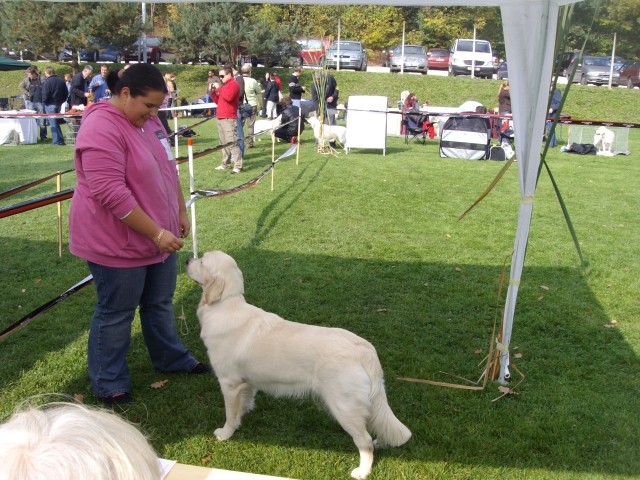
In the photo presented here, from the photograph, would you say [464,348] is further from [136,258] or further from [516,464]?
[136,258]

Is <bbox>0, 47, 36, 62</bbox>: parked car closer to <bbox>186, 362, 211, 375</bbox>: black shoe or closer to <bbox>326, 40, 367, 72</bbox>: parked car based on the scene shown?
<bbox>326, 40, 367, 72</bbox>: parked car

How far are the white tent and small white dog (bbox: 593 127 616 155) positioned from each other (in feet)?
45.7

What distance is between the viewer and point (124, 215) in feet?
10.7

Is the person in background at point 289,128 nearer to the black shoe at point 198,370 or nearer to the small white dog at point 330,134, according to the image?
the small white dog at point 330,134

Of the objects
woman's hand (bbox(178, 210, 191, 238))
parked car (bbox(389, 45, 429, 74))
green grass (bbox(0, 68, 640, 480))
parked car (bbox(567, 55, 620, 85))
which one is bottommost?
green grass (bbox(0, 68, 640, 480))

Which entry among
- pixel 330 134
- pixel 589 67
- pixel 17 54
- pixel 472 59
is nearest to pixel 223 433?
pixel 589 67

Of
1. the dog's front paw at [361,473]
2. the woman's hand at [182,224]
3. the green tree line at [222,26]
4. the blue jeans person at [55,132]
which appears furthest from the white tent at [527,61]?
the green tree line at [222,26]

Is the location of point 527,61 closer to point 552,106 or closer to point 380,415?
point 380,415

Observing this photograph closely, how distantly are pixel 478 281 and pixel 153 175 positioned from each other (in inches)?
156

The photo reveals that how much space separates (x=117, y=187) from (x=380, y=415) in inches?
70.5

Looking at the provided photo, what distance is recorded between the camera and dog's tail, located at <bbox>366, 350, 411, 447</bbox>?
3053 millimetres

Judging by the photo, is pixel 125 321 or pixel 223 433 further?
pixel 125 321

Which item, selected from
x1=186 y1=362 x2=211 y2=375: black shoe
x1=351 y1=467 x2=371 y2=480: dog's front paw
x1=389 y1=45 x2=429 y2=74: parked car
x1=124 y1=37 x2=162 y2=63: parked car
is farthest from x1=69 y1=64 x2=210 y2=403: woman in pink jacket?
x1=124 y1=37 x2=162 y2=63: parked car

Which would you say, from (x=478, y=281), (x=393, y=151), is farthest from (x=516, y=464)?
(x=393, y=151)
